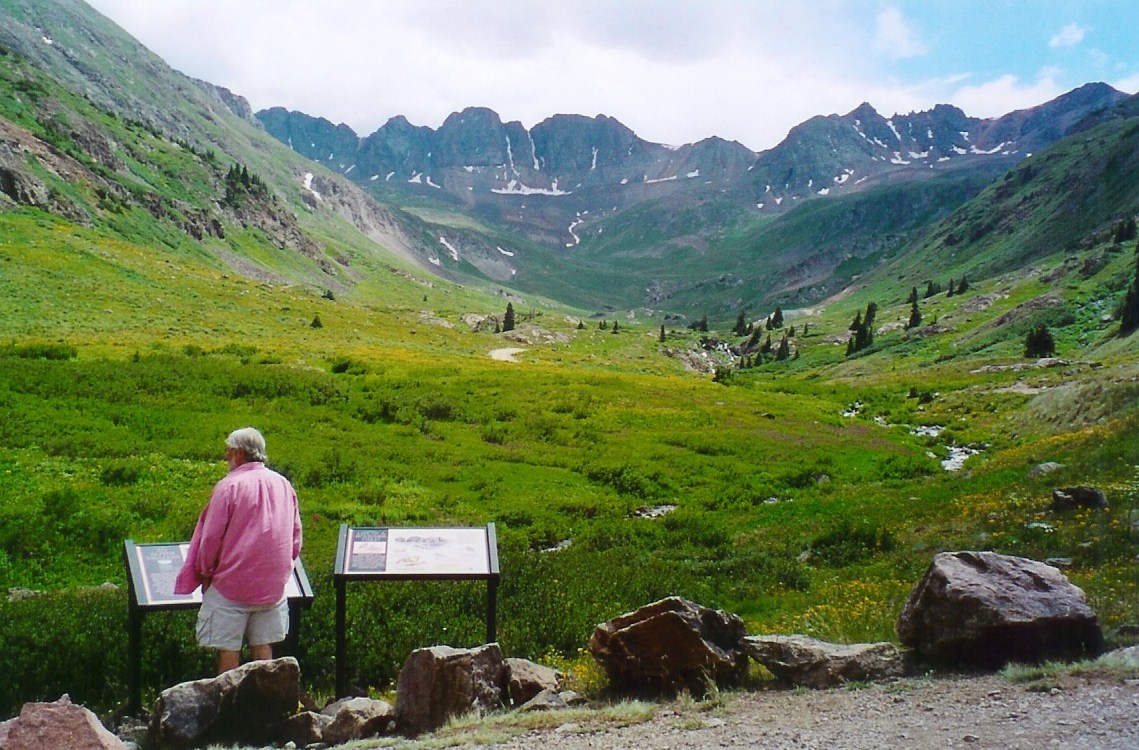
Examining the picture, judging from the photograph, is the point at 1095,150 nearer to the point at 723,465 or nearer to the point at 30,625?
the point at 723,465

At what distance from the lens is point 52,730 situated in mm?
6734

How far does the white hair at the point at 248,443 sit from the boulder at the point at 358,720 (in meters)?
3.17

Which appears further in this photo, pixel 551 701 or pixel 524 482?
pixel 524 482

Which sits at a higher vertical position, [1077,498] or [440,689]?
[1077,498]

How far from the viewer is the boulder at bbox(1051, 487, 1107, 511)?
16.8m

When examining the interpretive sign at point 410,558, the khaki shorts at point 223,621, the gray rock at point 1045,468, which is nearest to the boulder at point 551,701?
the interpretive sign at point 410,558

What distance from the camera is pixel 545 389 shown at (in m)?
51.7

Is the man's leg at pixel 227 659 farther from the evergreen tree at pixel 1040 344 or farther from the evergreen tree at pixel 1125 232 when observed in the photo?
the evergreen tree at pixel 1125 232

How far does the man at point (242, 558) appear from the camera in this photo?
8.87 meters

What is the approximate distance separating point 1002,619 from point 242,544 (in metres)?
9.14

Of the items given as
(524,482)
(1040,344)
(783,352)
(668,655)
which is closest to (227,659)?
(668,655)

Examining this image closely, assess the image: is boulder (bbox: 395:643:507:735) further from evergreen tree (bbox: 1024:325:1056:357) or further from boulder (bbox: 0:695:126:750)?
evergreen tree (bbox: 1024:325:1056:357)

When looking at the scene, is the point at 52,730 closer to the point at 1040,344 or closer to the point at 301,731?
the point at 301,731

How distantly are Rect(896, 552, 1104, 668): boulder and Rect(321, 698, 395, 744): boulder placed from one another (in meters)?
6.76
